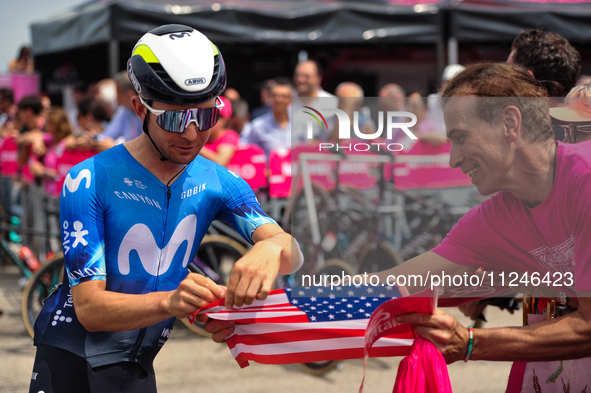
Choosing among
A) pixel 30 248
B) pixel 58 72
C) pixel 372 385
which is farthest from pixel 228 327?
pixel 58 72

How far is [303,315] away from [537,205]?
82 centimetres

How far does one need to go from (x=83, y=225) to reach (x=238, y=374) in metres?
3.43

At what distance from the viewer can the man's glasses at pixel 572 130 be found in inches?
75.9

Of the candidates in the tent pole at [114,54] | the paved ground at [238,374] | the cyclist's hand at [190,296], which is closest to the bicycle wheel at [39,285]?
A: the paved ground at [238,374]

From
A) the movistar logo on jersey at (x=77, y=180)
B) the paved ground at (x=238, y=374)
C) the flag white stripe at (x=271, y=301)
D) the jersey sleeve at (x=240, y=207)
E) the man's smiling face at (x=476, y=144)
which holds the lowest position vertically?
the paved ground at (x=238, y=374)

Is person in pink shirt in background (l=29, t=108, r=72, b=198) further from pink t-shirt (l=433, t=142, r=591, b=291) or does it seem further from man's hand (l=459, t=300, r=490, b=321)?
pink t-shirt (l=433, t=142, r=591, b=291)

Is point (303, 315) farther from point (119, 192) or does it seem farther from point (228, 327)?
point (119, 192)

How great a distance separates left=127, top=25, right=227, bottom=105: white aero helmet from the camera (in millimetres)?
1888

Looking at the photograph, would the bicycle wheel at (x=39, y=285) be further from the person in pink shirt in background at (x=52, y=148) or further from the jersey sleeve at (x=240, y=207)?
the jersey sleeve at (x=240, y=207)

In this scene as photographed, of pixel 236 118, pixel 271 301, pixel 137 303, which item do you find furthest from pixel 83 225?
pixel 236 118

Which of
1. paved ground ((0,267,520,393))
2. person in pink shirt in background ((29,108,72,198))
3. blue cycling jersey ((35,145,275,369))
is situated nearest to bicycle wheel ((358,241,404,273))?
blue cycling jersey ((35,145,275,369))

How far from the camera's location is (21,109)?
28.1 ft

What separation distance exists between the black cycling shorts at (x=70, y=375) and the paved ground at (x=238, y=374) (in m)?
2.53

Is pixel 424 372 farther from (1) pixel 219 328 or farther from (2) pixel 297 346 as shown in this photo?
(1) pixel 219 328
